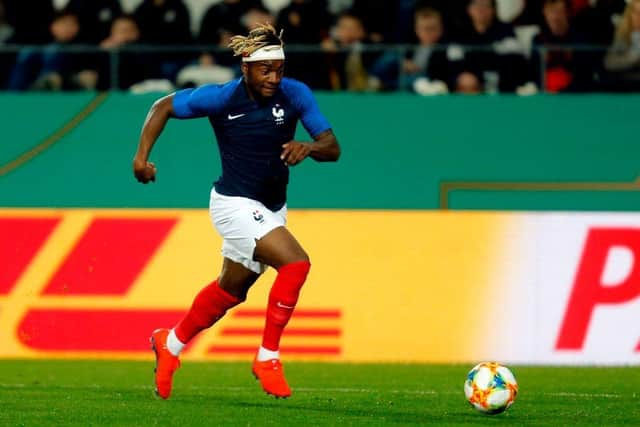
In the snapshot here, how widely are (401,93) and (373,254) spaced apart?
8.78ft

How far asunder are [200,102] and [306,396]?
1923 mm

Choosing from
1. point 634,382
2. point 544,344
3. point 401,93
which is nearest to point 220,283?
point 634,382

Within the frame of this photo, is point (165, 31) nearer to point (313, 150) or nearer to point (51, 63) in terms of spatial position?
point (51, 63)

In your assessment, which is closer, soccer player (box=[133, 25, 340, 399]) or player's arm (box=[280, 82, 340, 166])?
player's arm (box=[280, 82, 340, 166])

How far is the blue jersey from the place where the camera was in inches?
381

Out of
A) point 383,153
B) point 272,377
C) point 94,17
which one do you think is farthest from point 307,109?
point 94,17

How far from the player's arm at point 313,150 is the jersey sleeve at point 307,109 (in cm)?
6

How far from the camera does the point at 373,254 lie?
45.1ft

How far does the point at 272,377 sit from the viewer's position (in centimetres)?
946

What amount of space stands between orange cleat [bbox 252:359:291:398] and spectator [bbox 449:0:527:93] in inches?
252

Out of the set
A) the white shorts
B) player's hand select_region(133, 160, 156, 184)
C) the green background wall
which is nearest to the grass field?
the white shorts

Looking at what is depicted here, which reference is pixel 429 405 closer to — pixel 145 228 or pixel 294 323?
pixel 294 323

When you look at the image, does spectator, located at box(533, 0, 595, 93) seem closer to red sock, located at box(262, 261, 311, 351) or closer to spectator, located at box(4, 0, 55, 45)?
spectator, located at box(4, 0, 55, 45)

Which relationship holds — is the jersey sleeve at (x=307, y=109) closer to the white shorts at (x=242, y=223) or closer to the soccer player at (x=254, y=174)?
the soccer player at (x=254, y=174)
